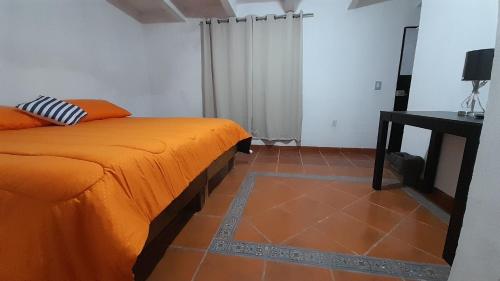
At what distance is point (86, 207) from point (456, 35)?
2781 millimetres

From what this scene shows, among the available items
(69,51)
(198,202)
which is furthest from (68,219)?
(69,51)

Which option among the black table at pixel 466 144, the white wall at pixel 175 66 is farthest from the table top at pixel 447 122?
the white wall at pixel 175 66

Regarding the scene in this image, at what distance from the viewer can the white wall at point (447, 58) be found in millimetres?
1654

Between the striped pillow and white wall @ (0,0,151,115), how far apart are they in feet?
1.28

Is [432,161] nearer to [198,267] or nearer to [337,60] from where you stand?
[337,60]

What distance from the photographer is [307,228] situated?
153 cm

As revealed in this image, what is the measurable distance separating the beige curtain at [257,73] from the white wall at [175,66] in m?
0.22

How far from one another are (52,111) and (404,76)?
4.23m

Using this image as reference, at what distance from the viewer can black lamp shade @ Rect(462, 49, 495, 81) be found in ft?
4.28

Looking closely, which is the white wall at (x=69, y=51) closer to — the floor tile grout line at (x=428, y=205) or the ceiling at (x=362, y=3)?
the ceiling at (x=362, y=3)

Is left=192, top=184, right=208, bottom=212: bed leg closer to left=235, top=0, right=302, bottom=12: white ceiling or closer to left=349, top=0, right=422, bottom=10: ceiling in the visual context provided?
left=235, top=0, right=302, bottom=12: white ceiling

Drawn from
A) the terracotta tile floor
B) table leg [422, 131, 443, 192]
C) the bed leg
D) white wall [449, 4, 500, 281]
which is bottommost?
the terracotta tile floor

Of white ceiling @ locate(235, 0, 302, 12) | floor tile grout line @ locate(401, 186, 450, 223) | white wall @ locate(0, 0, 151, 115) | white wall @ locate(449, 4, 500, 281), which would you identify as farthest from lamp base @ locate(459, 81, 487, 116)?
white wall @ locate(0, 0, 151, 115)

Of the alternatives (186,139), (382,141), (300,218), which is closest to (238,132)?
(186,139)
